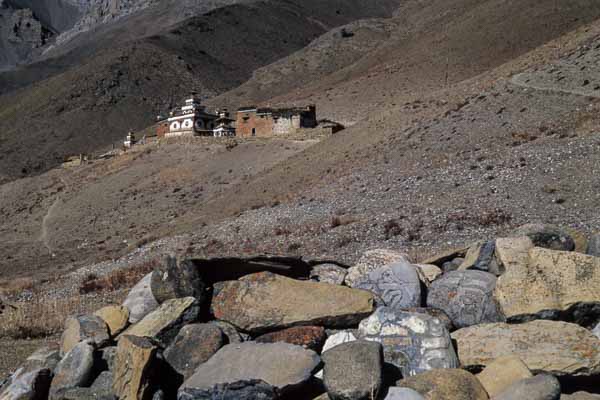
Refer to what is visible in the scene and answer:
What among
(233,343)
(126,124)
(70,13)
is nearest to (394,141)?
(233,343)

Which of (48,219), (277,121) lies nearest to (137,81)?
(277,121)

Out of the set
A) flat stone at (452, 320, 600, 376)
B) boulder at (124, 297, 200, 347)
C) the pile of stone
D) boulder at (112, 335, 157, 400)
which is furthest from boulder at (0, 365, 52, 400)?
flat stone at (452, 320, 600, 376)

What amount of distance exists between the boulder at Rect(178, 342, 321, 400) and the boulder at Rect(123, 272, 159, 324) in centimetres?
179

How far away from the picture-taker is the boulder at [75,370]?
5.77 metres

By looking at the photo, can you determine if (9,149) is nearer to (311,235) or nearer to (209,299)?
(311,235)

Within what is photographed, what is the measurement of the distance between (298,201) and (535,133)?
8.98m

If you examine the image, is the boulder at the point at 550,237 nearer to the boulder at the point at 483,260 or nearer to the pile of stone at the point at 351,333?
the pile of stone at the point at 351,333

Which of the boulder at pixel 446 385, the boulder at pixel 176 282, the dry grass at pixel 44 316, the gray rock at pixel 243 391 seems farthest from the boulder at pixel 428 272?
the dry grass at pixel 44 316

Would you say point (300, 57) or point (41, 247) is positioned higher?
point (300, 57)

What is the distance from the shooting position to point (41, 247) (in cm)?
2619

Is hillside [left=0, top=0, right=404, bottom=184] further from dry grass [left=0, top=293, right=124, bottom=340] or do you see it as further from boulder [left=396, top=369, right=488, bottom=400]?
boulder [left=396, top=369, right=488, bottom=400]

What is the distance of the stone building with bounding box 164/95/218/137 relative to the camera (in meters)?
47.8

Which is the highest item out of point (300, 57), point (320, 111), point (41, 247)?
point (300, 57)

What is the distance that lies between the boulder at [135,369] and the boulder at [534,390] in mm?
3143
